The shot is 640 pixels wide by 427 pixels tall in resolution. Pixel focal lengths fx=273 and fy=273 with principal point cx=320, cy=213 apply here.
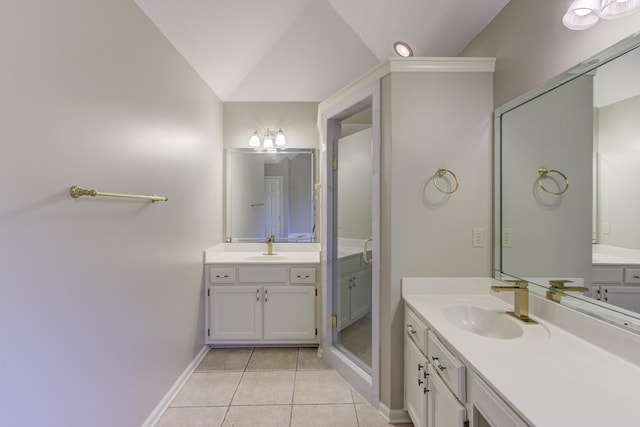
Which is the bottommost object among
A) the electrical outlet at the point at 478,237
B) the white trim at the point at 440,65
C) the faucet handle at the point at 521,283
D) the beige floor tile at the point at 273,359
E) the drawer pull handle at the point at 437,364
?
the beige floor tile at the point at 273,359

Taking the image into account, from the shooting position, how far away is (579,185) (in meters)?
1.17

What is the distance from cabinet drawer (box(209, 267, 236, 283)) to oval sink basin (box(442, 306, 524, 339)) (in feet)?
5.94

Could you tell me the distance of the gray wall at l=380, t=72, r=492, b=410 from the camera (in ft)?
5.45

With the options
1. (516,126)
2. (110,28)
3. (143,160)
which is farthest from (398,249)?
(110,28)

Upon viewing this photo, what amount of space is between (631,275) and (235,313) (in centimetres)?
253

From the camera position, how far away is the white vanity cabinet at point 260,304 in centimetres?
251

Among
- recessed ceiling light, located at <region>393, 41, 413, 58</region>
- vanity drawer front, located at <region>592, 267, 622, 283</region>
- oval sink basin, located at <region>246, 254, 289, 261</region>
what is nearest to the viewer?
vanity drawer front, located at <region>592, 267, 622, 283</region>

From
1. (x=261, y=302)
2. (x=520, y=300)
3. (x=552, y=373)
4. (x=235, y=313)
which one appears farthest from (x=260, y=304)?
(x=552, y=373)

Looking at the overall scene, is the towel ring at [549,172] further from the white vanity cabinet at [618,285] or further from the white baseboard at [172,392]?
the white baseboard at [172,392]

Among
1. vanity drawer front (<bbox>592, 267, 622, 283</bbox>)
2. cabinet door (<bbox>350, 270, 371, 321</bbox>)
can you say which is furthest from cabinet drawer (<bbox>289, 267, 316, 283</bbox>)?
vanity drawer front (<bbox>592, 267, 622, 283</bbox>)

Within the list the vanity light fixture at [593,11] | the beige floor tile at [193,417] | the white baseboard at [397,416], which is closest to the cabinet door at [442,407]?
the white baseboard at [397,416]

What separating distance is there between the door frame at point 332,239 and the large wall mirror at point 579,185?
A: 72cm

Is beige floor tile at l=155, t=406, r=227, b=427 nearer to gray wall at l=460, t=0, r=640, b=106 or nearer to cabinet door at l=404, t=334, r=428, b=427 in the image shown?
cabinet door at l=404, t=334, r=428, b=427

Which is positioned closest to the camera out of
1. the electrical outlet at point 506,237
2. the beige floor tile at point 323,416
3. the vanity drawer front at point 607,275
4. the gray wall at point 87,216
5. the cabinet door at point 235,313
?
the gray wall at point 87,216
